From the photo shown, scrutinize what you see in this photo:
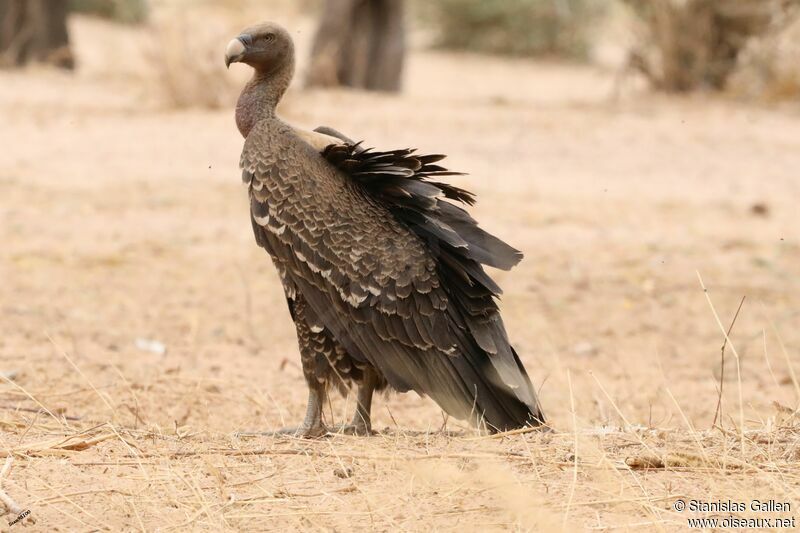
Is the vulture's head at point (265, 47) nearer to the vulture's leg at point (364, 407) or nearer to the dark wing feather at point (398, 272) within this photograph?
the dark wing feather at point (398, 272)

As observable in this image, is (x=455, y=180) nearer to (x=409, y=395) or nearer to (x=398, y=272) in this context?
(x=409, y=395)

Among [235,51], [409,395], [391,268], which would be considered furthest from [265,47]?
[409,395]

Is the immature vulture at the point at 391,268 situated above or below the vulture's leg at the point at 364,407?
above

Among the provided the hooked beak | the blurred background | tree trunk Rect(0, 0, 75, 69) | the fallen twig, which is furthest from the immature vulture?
tree trunk Rect(0, 0, 75, 69)

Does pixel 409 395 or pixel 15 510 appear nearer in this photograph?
pixel 15 510

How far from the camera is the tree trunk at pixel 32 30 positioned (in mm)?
17141

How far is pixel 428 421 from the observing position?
5797 millimetres

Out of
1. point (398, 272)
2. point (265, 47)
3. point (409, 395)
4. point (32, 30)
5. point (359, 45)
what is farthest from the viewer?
point (32, 30)

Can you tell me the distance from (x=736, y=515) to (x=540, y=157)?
920 centimetres

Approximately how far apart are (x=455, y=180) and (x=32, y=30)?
357 inches

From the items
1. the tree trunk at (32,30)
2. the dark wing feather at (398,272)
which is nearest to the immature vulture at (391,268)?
the dark wing feather at (398,272)

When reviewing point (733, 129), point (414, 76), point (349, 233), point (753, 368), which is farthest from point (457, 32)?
point (349, 233)

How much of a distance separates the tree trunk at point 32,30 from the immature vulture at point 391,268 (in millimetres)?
13366

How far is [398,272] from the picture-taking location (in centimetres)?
454
